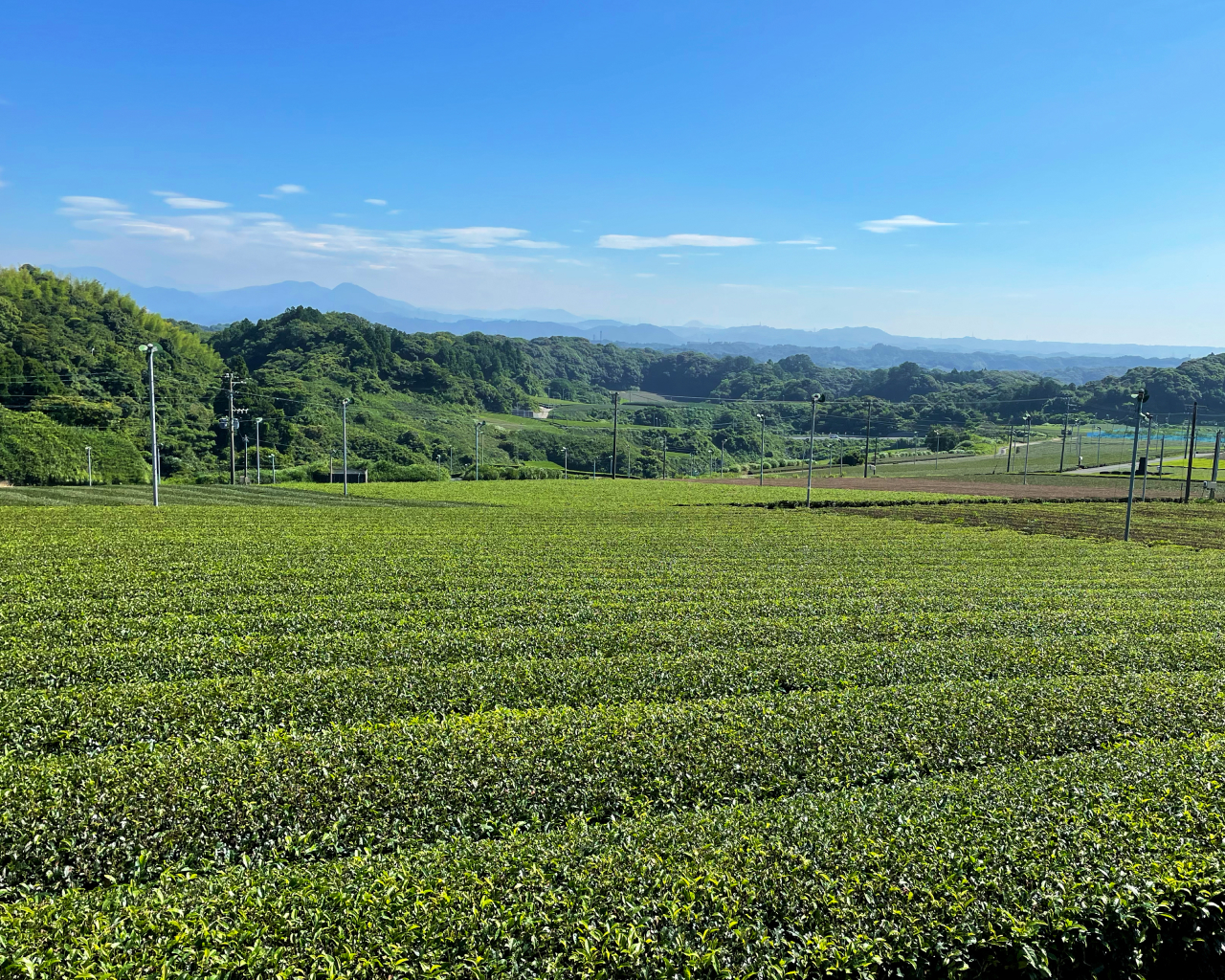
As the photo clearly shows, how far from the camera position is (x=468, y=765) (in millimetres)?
8688

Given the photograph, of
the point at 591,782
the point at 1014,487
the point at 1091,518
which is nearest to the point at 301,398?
the point at 1014,487

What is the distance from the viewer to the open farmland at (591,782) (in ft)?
18.9

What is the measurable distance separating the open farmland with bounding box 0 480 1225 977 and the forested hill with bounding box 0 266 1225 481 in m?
72.1

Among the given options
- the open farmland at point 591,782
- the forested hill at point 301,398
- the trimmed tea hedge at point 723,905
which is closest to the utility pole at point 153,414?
the open farmland at point 591,782

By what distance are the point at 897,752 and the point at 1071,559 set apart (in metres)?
25.8

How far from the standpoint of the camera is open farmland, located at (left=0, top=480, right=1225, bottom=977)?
576cm

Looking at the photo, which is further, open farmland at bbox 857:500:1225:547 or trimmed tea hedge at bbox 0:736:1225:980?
open farmland at bbox 857:500:1225:547

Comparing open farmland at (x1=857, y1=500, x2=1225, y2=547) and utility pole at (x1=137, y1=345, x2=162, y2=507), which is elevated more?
utility pole at (x1=137, y1=345, x2=162, y2=507)

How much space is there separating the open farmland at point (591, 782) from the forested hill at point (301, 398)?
237 ft

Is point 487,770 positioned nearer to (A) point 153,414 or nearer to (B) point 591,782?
(B) point 591,782

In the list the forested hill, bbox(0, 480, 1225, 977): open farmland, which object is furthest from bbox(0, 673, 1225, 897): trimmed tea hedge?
the forested hill

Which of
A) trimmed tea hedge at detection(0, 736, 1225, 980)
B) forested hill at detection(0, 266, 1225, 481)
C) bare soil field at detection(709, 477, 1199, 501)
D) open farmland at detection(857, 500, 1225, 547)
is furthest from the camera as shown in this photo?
forested hill at detection(0, 266, 1225, 481)

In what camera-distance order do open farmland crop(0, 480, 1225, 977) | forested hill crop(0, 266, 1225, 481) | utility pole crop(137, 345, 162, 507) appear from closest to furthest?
open farmland crop(0, 480, 1225, 977) → utility pole crop(137, 345, 162, 507) → forested hill crop(0, 266, 1225, 481)

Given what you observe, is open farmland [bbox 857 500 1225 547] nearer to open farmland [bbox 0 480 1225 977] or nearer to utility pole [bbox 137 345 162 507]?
open farmland [bbox 0 480 1225 977]
